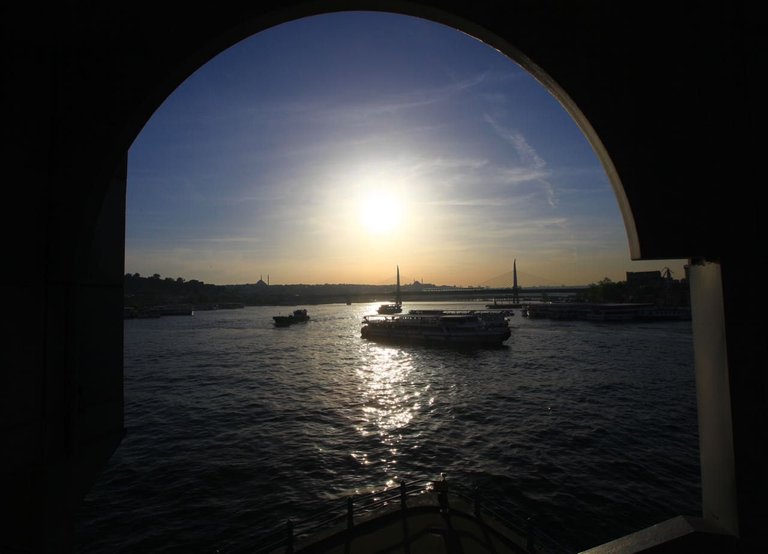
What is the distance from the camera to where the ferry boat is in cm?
5362

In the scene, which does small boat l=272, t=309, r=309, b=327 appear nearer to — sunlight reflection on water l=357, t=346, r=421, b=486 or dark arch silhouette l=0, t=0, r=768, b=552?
sunlight reflection on water l=357, t=346, r=421, b=486

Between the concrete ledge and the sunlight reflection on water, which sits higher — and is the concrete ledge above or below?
above

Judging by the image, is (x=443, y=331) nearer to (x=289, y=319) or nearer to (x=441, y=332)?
(x=441, y=332)

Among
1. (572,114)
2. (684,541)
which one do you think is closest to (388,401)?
(684,541)

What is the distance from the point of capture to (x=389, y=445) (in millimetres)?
19750

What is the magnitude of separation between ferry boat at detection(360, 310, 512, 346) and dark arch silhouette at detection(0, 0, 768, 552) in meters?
52.6

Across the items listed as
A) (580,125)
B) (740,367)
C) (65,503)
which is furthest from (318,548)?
(580,125)

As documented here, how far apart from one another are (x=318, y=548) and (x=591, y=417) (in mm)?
21223

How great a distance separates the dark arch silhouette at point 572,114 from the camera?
2.49 meters

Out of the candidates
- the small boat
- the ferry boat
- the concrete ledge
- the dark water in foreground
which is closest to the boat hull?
the ferry boat

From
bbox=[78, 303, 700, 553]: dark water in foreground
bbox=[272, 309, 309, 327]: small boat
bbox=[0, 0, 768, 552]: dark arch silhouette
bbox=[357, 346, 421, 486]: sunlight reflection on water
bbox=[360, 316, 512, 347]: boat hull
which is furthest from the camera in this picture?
bbox=[272, 309, 309, 327]: small boat

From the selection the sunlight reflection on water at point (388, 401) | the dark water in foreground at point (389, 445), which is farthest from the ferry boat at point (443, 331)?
the dark water in foreground at point (389, 445)

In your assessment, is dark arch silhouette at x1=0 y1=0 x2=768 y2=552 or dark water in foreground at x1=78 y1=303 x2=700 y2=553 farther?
dark water in foreground at x1=78 y1=303 x2=700 y2=553

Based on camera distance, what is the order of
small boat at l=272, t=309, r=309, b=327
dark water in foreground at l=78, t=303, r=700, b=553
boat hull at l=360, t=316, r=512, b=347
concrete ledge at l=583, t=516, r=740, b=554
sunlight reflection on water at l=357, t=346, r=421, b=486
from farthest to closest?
1. small boat at l=272, t=309, r=309, b=327
2. boat hull at l=360, t=316, r=512, b=347
3. sunlight reflection on water at l=357, t=346, r=421, b=486
4. dark water in foreground at l=78, t=303, r=700, b=553
5. concrete ledge at l=583, t=516, r=740, b=554
